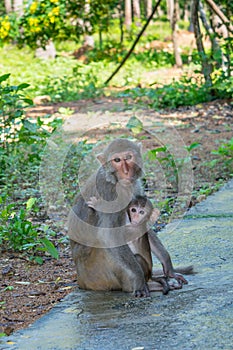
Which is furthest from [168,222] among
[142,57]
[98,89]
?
[142,57]

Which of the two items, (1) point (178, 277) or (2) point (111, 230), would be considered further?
(1) point (178, 277)

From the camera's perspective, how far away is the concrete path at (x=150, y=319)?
10.5 feet

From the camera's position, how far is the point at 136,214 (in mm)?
4277

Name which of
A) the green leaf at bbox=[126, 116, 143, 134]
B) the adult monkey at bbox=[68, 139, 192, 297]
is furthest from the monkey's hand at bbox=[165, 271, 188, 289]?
the green leaf at bbox=[126, 116, 143, 134]

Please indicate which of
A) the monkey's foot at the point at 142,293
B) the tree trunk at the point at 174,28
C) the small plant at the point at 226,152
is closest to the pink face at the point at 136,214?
the monkey's foot at the point at 142,293

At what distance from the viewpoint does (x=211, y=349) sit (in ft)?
9.88

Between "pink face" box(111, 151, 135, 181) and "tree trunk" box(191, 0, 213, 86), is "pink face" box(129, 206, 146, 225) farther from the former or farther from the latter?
"tree trunk" box(191, 0, 213, 86)

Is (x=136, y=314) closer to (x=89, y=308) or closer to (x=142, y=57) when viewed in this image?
(x=89, y=308)

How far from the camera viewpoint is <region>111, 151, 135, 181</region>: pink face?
13.8 feet

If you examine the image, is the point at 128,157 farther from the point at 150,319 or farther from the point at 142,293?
the point at 150,319

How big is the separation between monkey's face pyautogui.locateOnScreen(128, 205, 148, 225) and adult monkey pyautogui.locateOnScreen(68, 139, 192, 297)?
46mm

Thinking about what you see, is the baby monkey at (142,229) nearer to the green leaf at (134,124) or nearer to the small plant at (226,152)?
the green leaf at (134,124)

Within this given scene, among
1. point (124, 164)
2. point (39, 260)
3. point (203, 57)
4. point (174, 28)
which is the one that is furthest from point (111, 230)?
point (174, 28)

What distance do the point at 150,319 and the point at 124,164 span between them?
104 cm
